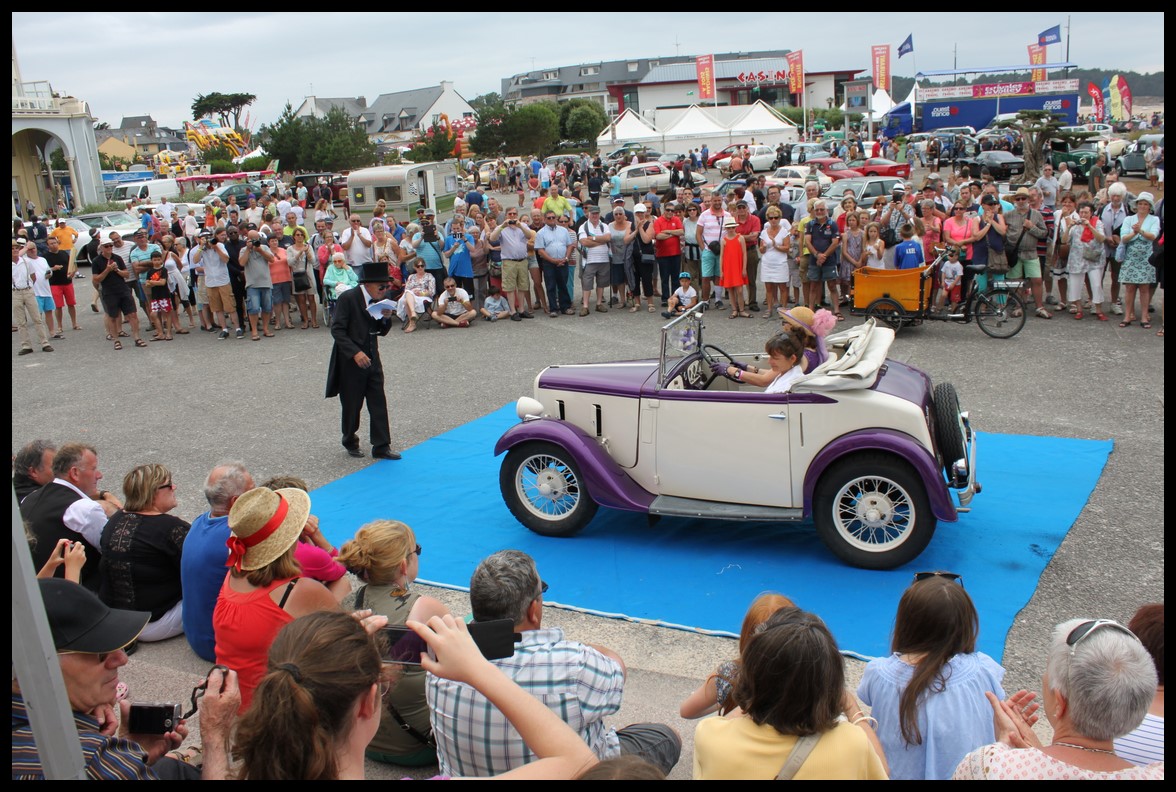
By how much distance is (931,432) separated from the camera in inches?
242

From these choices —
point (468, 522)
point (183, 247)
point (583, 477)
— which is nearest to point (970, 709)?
point (583, 477)

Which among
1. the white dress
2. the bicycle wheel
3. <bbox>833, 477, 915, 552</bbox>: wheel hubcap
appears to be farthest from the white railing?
<bbox>833, 477, 915, 552</bbox>: wheel hubcap

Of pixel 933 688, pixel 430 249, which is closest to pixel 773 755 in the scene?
pixel 933 688

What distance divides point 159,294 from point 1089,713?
49.9 feet

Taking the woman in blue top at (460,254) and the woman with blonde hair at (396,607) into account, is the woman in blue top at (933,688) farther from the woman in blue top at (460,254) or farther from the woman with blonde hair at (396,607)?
the woman in blue top at (460,254)

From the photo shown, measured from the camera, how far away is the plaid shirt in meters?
3.01

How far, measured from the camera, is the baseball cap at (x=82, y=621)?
293 centimetres

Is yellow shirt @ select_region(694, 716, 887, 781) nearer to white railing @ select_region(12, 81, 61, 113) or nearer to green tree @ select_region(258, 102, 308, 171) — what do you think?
white railing @ select_region(12, 81, 61, 113)

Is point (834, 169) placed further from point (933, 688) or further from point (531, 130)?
point (933, 688)

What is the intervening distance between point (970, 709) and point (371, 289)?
6525 millimetres

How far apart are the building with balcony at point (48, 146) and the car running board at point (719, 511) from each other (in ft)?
142

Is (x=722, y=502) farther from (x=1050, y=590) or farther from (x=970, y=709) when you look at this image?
(x=970, y=709)

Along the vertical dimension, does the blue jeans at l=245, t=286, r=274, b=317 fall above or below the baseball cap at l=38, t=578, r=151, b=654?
below

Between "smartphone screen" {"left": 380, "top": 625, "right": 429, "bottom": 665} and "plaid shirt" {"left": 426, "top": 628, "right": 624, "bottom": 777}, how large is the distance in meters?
0.20
